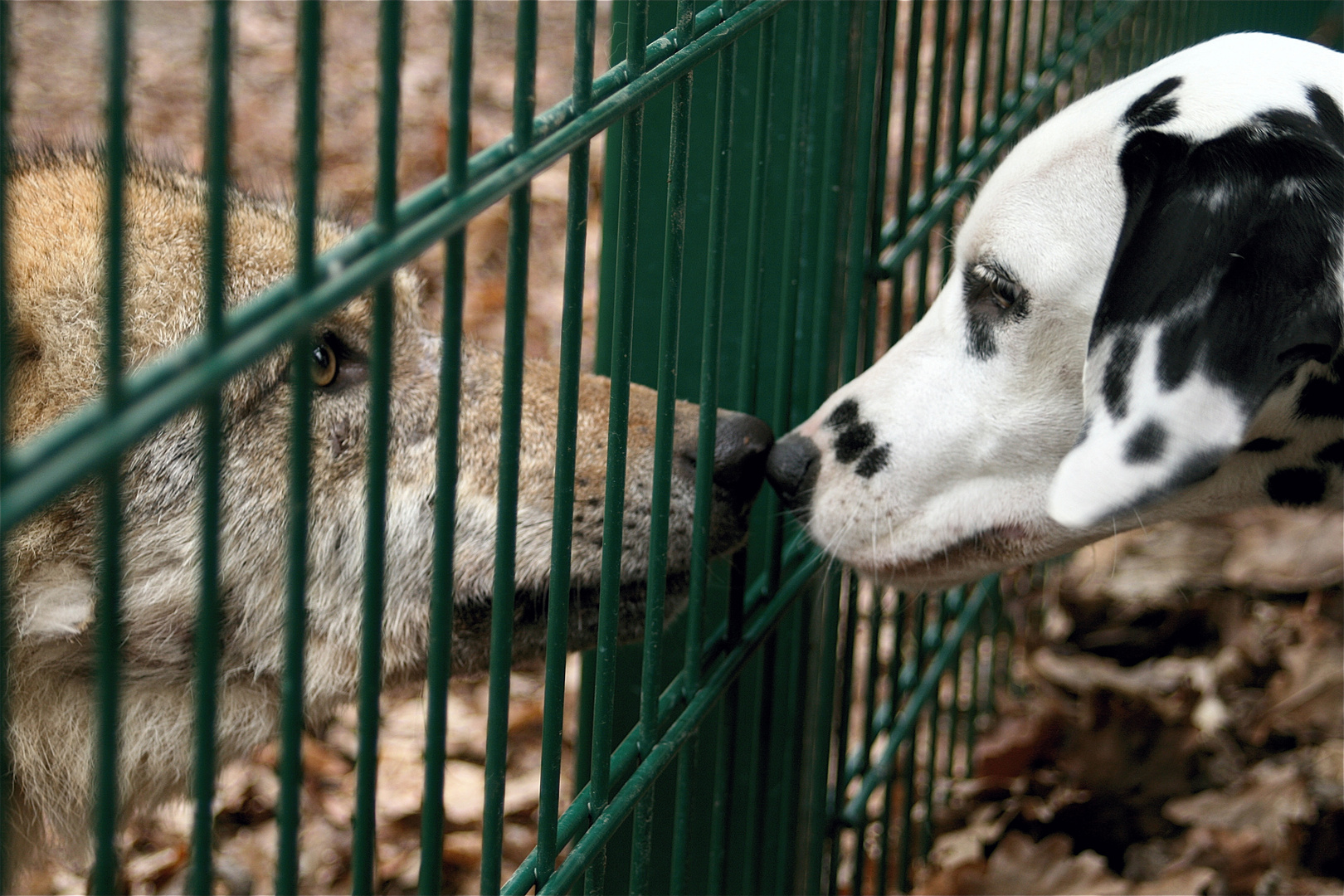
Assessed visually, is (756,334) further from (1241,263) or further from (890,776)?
(890,776)

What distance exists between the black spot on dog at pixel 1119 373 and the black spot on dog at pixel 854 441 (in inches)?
21.2

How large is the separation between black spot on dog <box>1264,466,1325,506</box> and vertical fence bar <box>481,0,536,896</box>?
146cm

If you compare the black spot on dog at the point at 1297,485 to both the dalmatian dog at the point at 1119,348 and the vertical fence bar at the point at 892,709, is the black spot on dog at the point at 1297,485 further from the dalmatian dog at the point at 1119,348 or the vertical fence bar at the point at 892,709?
the vertical fence bar at the point at 892,709

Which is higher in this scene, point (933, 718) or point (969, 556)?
point (969, 556)

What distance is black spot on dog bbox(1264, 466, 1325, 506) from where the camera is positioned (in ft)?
7.65

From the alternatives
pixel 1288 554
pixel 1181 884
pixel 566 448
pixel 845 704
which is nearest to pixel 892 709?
pixel 845 704

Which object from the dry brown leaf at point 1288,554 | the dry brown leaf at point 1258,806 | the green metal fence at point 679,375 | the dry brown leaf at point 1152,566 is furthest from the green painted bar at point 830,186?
the dry brown leaf at point 1288,554

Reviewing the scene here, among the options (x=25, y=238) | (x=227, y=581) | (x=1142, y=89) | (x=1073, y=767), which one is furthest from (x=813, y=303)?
(x=1073, y=767)

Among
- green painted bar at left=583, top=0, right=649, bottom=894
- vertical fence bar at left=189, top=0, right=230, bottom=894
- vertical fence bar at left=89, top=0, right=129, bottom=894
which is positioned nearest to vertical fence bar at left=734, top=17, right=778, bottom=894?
green painted bar at left=583, top=0, right=649, bottom=894

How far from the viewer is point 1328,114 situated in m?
2.08

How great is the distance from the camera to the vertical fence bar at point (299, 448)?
1.19 m

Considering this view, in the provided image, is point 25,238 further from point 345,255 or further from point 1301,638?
point 1301,638

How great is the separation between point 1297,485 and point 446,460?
1614 millimetres

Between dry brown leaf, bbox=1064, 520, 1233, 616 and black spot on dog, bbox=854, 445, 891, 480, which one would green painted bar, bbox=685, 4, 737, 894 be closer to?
black spot on dog, bbox=854, 445, 891, 480
